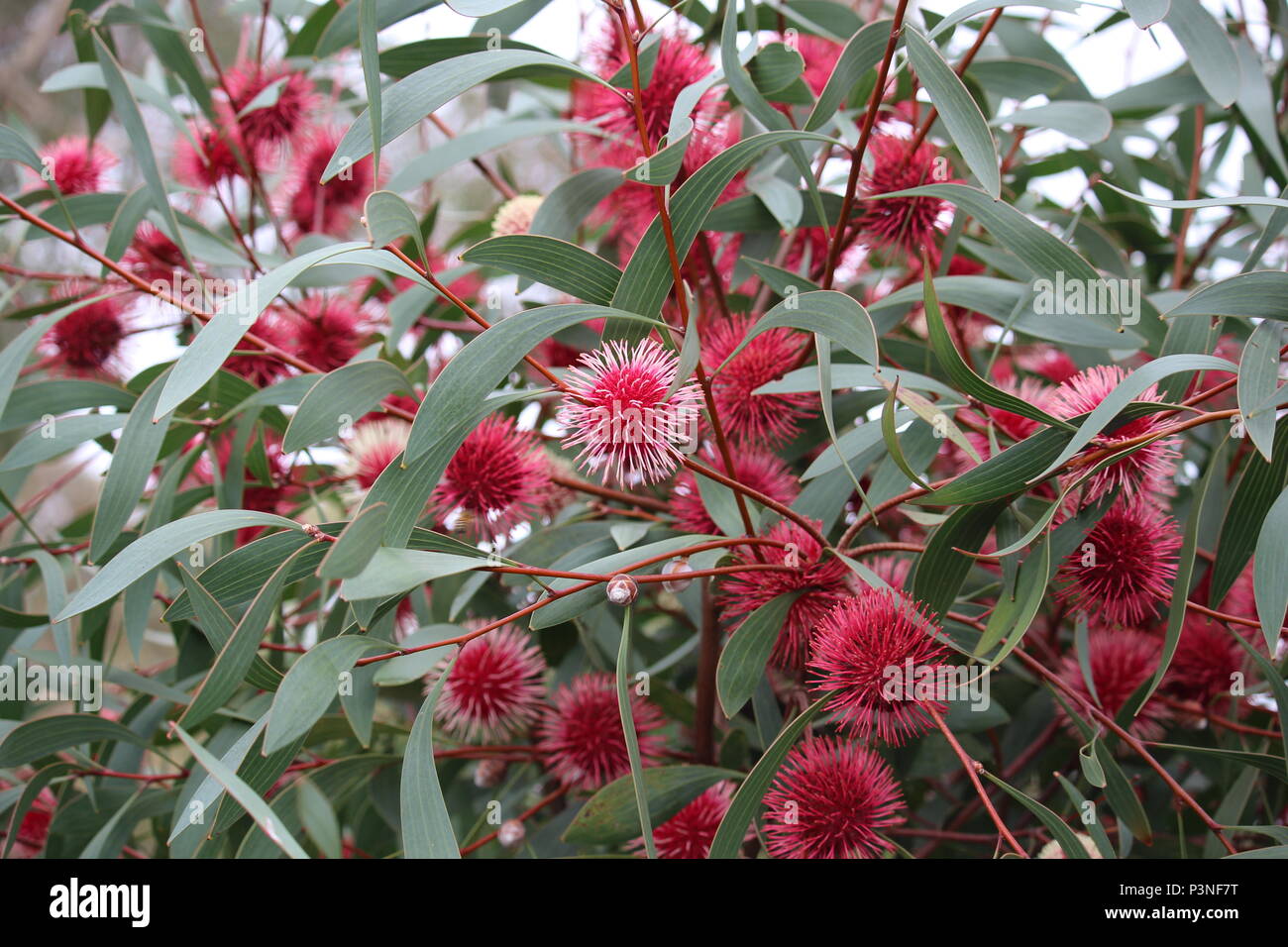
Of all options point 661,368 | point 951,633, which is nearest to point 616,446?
point 661,368

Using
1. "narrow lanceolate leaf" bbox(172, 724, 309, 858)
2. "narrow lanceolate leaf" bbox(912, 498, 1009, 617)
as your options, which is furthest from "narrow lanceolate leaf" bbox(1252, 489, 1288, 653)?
"narrow lanceolate leaf" bbox(172, 724, 309, 858)

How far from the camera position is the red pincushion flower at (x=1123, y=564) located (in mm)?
563

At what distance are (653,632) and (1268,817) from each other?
62cm

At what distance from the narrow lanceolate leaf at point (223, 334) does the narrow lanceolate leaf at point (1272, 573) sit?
468 millimetres

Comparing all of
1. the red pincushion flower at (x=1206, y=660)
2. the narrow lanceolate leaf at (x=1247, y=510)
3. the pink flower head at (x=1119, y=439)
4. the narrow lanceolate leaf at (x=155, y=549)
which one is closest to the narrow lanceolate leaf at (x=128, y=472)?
the narrow lanceolate leaf at (x=155, y=549)

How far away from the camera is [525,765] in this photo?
83cm

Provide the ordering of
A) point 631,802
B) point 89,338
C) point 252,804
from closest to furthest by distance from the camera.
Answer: point 252,804
point 631,802
point 89,338

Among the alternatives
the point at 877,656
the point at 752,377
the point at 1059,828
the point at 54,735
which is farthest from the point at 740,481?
the point at 54,735

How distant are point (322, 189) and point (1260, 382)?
2.79 ft

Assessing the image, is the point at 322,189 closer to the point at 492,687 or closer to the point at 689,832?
the point at 492,687

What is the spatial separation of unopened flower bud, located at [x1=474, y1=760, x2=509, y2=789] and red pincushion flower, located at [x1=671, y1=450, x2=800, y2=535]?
0.97 ft

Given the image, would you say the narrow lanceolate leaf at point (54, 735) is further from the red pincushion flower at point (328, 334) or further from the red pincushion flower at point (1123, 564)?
the red pincushion flower at point (1123, 564)

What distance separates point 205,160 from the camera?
2.91 feet
